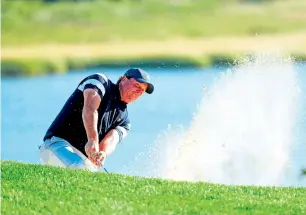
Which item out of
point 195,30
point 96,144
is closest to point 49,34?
point 195,30

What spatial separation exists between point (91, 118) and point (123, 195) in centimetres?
162

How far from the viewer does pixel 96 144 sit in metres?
11.7

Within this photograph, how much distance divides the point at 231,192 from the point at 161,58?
130 feet

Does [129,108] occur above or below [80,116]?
below

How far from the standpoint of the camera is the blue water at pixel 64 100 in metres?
25.8

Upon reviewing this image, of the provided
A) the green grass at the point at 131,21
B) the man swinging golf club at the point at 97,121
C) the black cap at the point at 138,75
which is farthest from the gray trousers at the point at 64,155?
the green grass at the point at 131,21

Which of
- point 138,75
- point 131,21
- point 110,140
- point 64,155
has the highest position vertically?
point 138,75

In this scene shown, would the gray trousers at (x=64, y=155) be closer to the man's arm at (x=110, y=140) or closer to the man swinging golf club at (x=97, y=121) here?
the man swinging golf club at (x=97, y=121)

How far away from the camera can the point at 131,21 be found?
5984 centimetres

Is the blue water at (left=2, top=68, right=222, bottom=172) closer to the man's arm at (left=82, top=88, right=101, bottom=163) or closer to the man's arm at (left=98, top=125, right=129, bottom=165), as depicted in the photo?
the man's arm at (left=98, top=125, right=129, bottom=165)

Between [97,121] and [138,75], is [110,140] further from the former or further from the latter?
[138,75]

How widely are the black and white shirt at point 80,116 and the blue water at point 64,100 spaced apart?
297 inches

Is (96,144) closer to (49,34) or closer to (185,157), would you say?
(185,157)

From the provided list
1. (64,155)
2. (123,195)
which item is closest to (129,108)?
(64,155)
